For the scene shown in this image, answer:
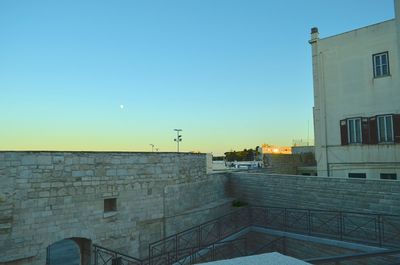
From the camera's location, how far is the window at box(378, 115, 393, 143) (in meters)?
16.3

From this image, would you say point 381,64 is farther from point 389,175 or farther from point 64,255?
point 64,255

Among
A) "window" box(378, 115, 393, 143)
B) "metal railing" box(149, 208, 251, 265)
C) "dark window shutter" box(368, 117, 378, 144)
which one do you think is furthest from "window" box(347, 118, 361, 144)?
"metal railing" box(149, 208, 251, 265)

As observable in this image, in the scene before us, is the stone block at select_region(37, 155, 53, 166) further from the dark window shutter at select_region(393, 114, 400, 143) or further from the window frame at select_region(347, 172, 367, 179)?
the dark window shutter at select_region(393, 114, 400, 143)

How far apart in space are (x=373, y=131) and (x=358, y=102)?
1.65 metres

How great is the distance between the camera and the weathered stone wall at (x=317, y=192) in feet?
40.2

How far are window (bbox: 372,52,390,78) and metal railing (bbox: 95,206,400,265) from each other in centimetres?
755

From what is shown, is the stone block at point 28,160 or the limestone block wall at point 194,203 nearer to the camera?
the stone block at point 28,160

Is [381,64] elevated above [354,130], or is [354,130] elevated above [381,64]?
[381,64]

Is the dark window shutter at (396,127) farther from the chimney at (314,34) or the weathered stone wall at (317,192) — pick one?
the chimney at (314,34)

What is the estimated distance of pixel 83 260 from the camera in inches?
451

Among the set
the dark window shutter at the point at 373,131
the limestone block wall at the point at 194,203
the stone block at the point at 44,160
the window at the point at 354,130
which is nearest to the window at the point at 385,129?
the dark window shutter at the point at 373,131

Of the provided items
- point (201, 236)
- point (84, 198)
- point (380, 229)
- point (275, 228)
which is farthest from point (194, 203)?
point (380, 229)

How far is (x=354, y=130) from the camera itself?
696 inches

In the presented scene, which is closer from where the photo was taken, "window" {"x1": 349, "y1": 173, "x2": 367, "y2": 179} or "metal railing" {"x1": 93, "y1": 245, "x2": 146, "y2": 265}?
"metal railing" {"x1": 93, "y1": 245, "x2": 146, "y2": 265}
